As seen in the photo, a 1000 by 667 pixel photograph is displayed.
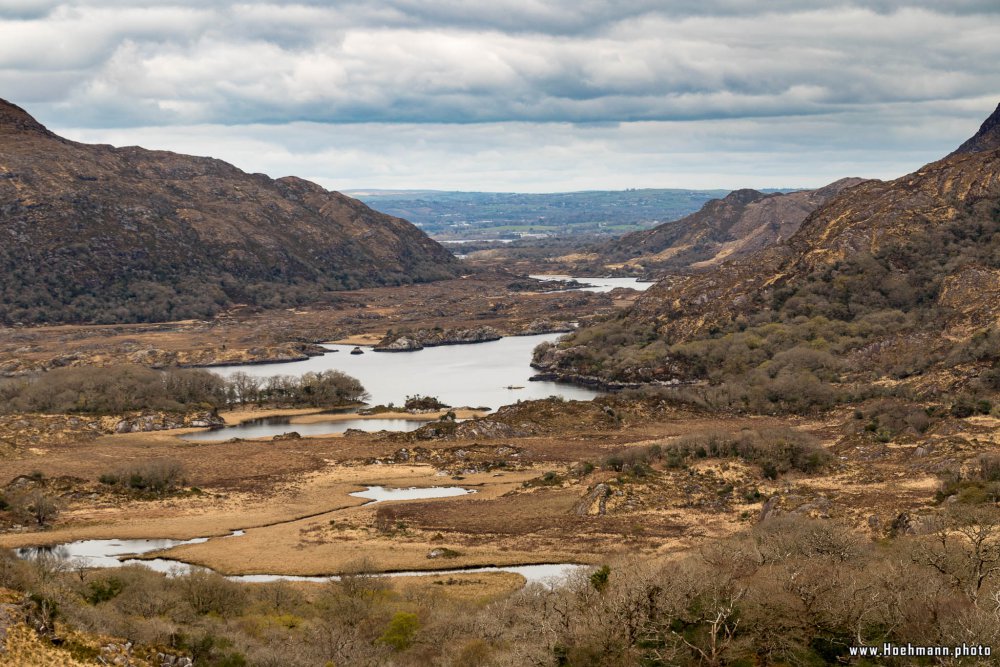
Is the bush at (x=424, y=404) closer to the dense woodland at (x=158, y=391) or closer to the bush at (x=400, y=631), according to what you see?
the dense woodland at (x=158, y=391)

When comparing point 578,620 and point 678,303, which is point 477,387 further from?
point 578,620

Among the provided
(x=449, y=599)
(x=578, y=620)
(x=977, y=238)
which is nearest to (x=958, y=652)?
(x=578, y=620)

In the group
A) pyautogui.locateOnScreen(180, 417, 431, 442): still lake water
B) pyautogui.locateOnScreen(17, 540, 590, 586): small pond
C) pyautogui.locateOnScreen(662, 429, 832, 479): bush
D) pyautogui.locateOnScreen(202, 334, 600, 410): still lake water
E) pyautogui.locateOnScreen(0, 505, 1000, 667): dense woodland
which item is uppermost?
pyautogui.locateOnScreen(0, 505, 1000, 667): dense woodland

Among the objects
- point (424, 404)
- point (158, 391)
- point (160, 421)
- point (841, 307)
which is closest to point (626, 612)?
point (160, 421)

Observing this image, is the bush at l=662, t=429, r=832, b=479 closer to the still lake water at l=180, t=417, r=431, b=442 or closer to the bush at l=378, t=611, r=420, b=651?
the still lake water at l=180, t=417, r=431, b=442

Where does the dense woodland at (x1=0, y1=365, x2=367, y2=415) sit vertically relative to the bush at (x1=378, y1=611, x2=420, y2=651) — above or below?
below

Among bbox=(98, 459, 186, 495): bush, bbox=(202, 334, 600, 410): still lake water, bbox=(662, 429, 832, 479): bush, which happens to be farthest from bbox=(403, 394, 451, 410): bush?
bbox=(98, 459, 186, 495): bush

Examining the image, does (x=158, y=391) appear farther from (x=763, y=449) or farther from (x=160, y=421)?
(x=763, y=449)
